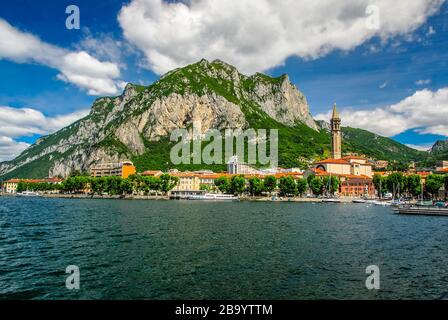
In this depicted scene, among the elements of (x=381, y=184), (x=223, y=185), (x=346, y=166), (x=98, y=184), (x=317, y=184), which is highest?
(x=346, y=166)

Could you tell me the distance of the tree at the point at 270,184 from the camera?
147m

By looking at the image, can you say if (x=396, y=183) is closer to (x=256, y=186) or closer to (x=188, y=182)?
(x=256, y=186)

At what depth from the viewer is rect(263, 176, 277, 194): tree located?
147 metres

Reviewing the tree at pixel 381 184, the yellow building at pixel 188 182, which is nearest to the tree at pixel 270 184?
the tree at pixel 381 184

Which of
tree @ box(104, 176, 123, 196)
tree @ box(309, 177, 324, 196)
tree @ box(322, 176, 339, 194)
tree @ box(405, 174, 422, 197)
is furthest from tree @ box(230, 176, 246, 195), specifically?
tree @ box(405, 174, 422, 197)

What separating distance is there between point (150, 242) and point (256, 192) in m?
123

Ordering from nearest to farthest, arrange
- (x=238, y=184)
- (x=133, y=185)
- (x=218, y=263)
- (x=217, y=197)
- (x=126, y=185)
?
(x=218, y=263)
(x=217, y=197)
(x=238, y=184)
(x=126, y=185)
(x=133, y=185)

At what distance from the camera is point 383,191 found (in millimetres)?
145750

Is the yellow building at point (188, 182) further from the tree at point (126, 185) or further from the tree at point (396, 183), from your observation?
the tree at point (396, 183)

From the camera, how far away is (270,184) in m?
148

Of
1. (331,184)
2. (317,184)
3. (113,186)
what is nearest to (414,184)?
(331,184)

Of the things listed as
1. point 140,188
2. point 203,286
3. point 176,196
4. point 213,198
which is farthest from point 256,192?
point 203,286

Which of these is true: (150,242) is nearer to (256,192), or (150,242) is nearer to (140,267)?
(140,267)

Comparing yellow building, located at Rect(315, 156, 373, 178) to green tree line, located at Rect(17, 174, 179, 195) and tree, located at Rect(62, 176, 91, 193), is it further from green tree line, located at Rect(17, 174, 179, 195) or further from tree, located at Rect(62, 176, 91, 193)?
tree, located at Rect(62, 176, 91, 193)
